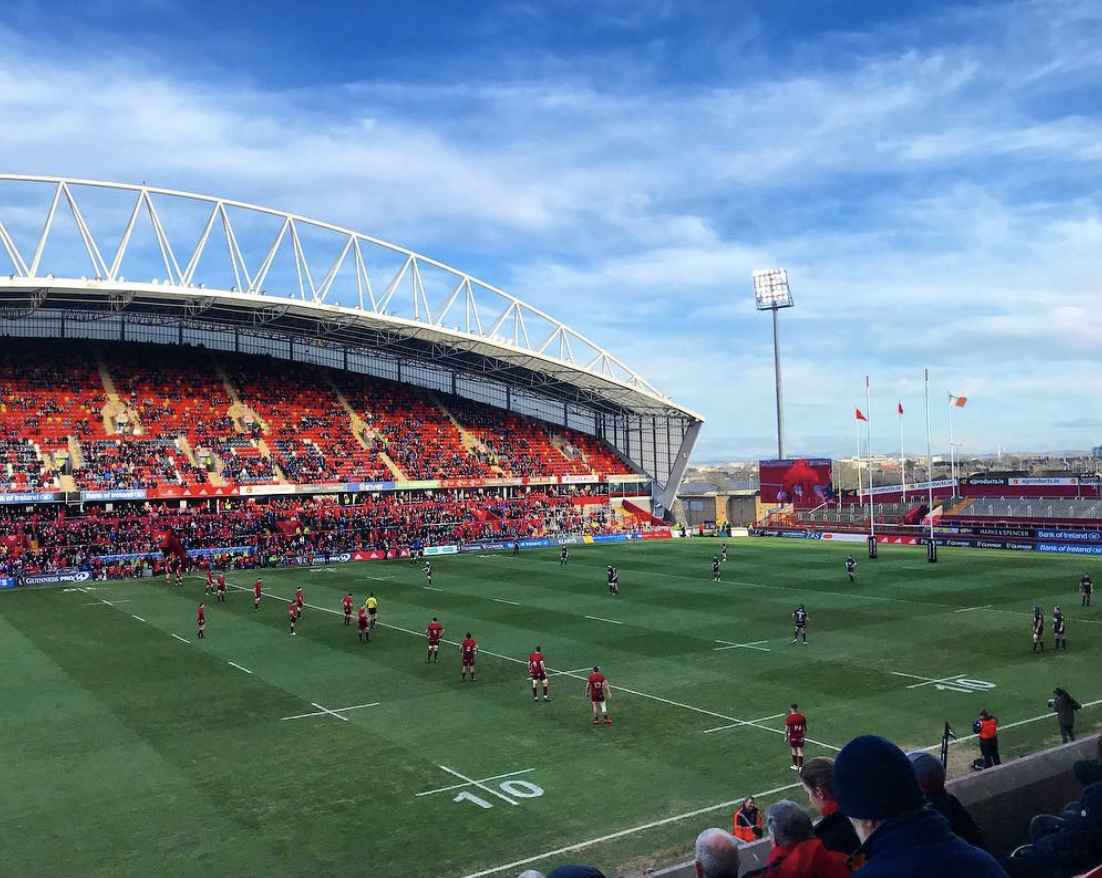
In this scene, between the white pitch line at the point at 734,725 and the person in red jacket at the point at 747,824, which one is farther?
the white pitch line at the point at 734,725

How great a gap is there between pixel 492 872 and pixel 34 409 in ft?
Result: 203

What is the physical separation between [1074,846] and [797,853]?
137cm

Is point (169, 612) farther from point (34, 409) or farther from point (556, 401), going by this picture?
point (556, 401)

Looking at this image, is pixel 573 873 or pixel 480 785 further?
pixel 480 785

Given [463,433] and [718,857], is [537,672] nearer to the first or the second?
[718,857]

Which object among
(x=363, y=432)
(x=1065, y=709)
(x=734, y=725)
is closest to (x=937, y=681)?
(x=1065, y=709)

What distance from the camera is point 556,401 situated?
3442 inches

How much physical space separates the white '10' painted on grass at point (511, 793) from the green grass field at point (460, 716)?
0.18ft

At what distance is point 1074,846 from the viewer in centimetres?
447

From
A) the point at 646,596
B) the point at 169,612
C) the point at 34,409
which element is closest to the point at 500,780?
the point at 646,596

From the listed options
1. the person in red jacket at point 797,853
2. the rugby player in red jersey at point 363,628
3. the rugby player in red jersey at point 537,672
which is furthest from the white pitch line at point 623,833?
the rugby player in red jersey at point 363,628

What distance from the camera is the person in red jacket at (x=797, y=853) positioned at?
4.31 metres

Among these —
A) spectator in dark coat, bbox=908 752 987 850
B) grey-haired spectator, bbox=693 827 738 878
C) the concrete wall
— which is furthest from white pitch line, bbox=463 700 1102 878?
grey-haired spectator, bbox=693 827 738 878

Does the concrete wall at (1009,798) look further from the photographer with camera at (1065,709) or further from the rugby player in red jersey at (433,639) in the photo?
the rugby player in red jersey at (433,639)
